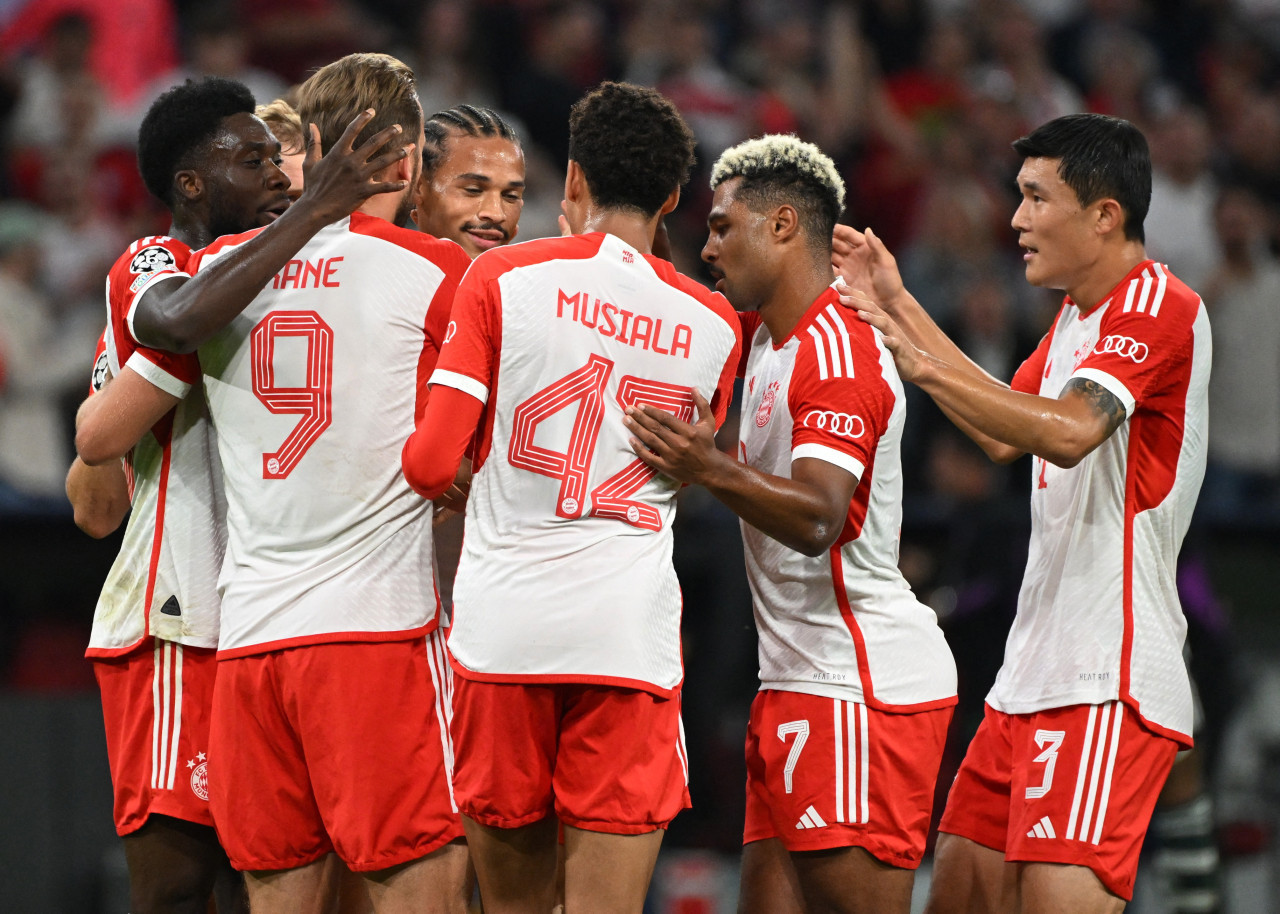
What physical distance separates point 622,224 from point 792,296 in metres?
0.69

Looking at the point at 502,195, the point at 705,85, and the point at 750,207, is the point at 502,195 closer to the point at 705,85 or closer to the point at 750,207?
the point at 750,207

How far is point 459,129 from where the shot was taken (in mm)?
4902

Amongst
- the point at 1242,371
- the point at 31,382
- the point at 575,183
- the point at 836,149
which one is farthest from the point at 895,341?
the point at 836,149

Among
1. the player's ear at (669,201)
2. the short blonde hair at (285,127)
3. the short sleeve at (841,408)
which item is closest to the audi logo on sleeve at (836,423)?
the short sleeve at (841,408)

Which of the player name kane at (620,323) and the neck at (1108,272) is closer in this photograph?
the player name kane at (620,323)

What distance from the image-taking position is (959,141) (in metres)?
10.3

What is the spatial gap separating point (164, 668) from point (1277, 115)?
947 centimetres

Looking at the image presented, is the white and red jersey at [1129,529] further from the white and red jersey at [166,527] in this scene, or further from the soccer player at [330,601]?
the white and red jersey at [166,527]

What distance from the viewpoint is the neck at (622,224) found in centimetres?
377

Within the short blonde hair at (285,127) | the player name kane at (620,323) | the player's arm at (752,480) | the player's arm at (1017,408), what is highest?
the short blonde hair at (285,127)

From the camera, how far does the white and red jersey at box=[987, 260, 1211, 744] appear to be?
4160 millimetres

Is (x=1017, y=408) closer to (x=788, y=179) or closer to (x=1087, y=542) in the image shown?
(x=1087, y=542)

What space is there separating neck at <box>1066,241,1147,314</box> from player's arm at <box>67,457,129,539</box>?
2895 millimetres

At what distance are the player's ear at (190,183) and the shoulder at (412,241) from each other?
59cm
